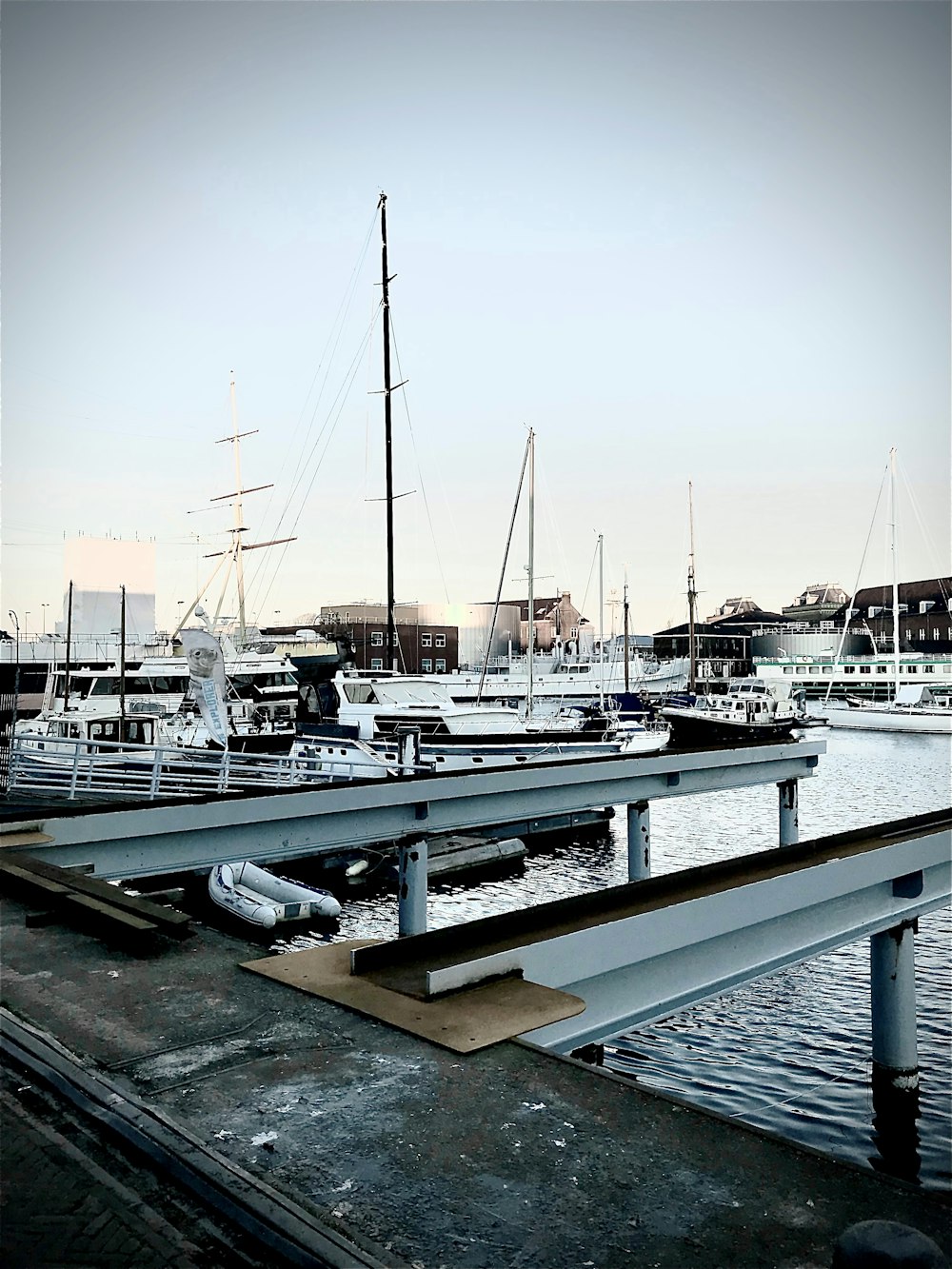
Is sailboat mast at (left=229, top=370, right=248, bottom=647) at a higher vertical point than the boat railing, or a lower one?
higher

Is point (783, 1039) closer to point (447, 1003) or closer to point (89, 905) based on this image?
point (447, 1003)

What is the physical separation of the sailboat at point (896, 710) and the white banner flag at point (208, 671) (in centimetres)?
5750

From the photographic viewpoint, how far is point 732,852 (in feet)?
81.5

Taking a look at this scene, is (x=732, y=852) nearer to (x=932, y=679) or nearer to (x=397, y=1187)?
(x=397, y=1187)

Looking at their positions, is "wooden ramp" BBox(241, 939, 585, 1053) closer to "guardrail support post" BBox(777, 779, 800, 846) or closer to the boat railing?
the boat railing

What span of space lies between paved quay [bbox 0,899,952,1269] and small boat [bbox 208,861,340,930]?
1377 cm

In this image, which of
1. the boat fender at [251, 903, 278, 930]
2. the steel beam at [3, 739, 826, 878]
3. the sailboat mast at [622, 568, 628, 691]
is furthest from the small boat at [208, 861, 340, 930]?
the sailboat mast at [622, 568, 628, 691]

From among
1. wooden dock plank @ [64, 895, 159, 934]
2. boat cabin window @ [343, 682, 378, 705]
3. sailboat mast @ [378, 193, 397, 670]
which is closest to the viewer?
wooden dock plank @ [64, 895, 159, 934]

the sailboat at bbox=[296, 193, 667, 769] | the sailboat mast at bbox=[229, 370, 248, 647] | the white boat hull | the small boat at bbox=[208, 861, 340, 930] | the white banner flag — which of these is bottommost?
the white boat hull

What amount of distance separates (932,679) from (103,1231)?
86.1 metres

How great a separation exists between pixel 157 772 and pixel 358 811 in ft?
20.6

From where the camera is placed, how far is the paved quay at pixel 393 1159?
2.69 m

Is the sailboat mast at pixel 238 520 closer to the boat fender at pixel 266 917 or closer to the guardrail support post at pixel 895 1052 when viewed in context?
the boat fender at pixel 266 917

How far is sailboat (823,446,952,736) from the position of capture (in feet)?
216
